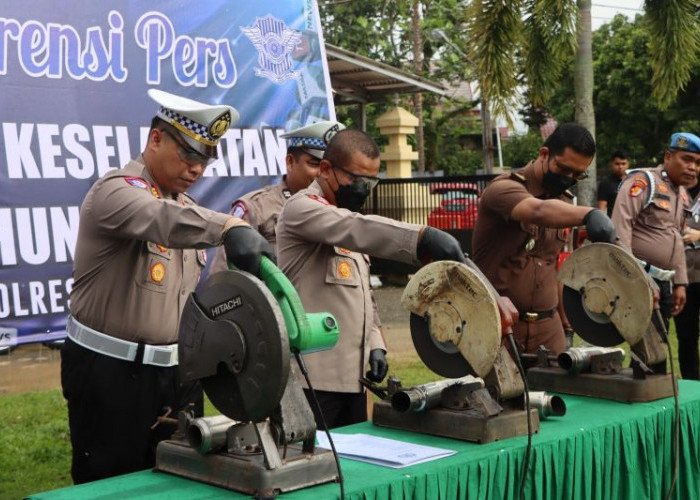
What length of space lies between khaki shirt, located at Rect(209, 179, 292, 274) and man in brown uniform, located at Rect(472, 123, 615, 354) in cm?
94

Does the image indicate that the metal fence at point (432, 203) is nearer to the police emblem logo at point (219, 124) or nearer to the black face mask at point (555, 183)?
the black face mask at point (555, 183)

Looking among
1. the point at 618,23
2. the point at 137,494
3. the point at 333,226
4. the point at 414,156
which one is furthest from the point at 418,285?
the point at 618,23

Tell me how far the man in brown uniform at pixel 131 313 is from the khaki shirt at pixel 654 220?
11.4ft

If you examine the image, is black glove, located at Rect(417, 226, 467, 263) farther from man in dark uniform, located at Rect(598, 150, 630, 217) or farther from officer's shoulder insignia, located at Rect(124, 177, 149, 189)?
man in dark uniform, located at Rect(598, 150, 630, 217)

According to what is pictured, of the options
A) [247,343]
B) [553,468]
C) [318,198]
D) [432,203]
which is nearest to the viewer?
[247,343]

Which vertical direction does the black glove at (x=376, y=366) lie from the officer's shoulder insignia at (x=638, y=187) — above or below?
below

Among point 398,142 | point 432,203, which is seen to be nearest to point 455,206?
→ point 432,203

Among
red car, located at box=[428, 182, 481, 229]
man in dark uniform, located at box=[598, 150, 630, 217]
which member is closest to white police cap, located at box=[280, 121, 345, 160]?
man in dark uniform, located at box=[598, 150, 630, 217]

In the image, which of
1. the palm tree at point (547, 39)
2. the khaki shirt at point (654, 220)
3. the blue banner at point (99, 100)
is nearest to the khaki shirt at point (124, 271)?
the blue banner at point (99, 100)

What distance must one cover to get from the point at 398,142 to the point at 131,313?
10435 mm

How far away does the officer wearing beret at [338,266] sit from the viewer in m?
3.00

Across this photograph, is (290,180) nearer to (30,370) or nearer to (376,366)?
(376,366)

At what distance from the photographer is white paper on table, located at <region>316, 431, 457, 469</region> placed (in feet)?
8.52

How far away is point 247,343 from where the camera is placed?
220cm
